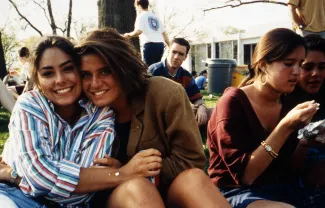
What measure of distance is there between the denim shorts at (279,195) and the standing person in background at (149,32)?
4.47 metres

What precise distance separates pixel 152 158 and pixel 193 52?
48.9 meters

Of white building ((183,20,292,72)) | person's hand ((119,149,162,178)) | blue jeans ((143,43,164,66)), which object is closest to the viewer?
person's hand ((119,149,162,178))

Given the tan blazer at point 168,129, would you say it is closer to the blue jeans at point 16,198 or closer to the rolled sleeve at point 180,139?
the rolled sleeve at point 180,139

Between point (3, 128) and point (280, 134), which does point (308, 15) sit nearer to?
point (280, 134)

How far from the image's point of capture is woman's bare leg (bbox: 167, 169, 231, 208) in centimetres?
193

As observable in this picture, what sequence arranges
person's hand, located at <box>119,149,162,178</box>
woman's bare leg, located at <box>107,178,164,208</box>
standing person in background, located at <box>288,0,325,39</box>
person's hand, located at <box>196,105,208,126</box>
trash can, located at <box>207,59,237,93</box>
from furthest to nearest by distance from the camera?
trash can, located at <box>207,59,237,93</box> < person's hand, located at <box>196,105,208,126</box> < standing person in background, located at <box>288,0,325,39</box> < person's hand, located at <box>119,149,162,178</box> < woman's bare leg, located at <box>107,178,164,208</box>

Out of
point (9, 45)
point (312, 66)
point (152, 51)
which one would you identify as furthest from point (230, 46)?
point (312, 66)

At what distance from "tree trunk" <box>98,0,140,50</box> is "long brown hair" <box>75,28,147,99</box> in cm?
402

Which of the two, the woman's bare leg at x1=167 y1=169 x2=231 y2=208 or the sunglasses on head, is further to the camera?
the sunglasses on head

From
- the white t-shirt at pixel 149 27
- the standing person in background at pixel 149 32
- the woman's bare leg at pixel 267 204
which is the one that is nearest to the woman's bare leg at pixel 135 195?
the woman's bare leg at pixel 267 204

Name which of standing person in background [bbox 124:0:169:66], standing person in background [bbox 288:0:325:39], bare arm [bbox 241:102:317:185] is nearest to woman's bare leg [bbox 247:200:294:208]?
bare arm [bbox 241:102:317:185]

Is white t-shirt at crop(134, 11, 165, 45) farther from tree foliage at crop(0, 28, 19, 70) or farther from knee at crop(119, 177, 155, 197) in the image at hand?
tree foliage at crop(0, 28, 19, 70)

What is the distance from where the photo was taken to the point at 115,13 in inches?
249

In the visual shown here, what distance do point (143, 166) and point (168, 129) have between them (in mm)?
348
